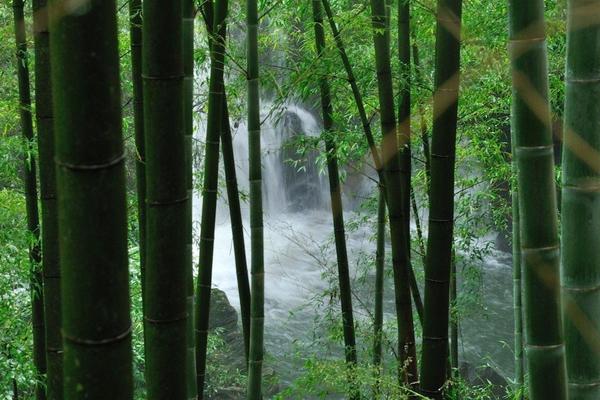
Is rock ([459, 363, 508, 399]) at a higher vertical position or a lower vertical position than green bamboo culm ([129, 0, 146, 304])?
lower

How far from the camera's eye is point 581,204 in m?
1.67

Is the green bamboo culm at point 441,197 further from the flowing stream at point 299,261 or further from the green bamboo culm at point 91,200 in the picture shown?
the flowing stream at point 299,261

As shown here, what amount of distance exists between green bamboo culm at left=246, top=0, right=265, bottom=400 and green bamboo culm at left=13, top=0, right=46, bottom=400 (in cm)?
98

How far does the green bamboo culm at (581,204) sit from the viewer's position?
1602 millimetres

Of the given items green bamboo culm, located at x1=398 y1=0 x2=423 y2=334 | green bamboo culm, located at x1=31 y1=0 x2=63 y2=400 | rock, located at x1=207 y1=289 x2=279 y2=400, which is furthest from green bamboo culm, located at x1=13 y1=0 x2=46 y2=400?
rock, located at x1=207 y1=289 x2=279 y2=400

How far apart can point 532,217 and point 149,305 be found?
2.76 ft

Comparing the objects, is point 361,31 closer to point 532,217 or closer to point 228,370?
point 532,217

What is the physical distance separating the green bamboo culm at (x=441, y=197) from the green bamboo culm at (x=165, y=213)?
0.95 meters

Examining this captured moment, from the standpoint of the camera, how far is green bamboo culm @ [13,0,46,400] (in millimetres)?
3318

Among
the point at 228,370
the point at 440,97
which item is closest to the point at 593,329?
the point at 440,97

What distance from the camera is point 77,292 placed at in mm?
1058

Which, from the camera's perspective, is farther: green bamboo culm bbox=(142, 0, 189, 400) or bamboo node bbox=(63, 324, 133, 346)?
green bamboo culm bbox=(142, 0, 189, 400)

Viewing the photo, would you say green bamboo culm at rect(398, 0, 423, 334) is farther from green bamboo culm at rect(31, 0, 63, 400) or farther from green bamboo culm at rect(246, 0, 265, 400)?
green bamboo culm at rect(31, 0, 63, 400)

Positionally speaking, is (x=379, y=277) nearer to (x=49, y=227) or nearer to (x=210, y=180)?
(x=210, y=180)
